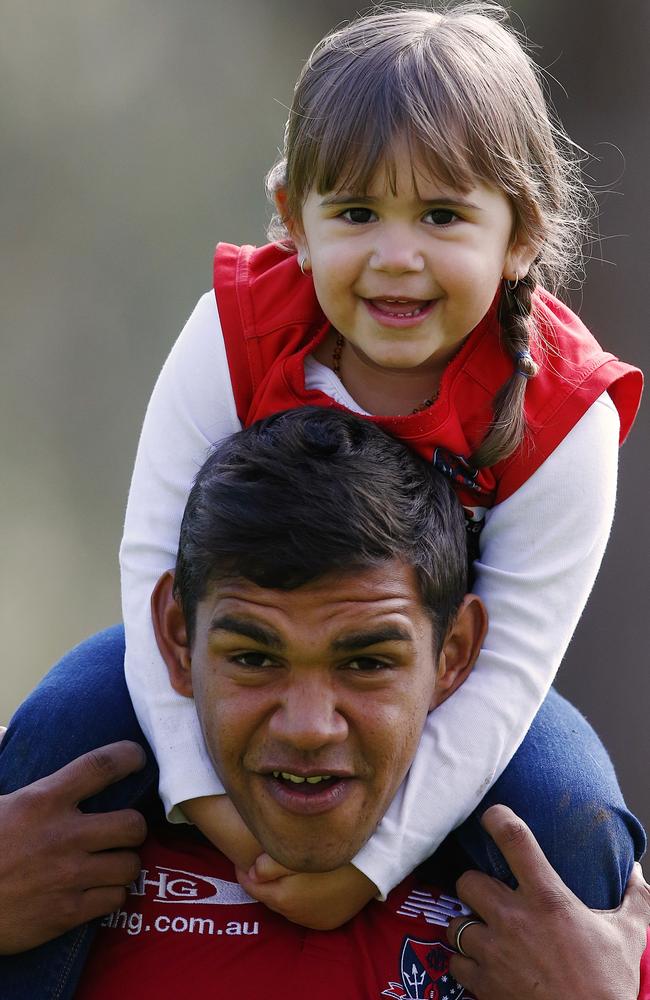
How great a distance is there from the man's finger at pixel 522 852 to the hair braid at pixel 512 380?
60cm

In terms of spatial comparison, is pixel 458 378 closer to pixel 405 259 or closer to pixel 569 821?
pixel 405 259

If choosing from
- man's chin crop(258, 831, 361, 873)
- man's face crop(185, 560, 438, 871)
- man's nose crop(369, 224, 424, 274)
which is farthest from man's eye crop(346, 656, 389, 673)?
man's nose crop(369, 224, 424, 274)

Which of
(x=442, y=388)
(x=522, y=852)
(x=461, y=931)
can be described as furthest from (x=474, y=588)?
(x=461, y=931)

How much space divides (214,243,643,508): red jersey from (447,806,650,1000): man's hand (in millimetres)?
591

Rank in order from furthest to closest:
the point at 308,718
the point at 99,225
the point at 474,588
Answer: the point at 99,225, the point at 474,588, the point at 308,718

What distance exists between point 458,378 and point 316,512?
457 millimetres

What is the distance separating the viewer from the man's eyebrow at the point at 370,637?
235cm

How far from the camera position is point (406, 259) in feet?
8.14

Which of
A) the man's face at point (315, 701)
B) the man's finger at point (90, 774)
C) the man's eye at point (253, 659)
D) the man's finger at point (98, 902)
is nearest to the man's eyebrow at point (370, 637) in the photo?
the man's face at point (315, 701)

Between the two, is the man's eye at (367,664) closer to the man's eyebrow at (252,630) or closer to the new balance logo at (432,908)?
the man's eyebrow at (252,630)

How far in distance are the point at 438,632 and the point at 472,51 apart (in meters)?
0.97

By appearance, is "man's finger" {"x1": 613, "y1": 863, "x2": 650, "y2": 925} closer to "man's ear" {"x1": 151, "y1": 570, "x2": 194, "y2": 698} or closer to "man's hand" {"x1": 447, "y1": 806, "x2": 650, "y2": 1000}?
"man's hand" {"x1": 447, "y1": 806, "x2": 650, "y2": 1000}

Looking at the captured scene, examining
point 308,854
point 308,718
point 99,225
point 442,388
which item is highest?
point 99,225

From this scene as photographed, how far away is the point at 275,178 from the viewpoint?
113 inches
